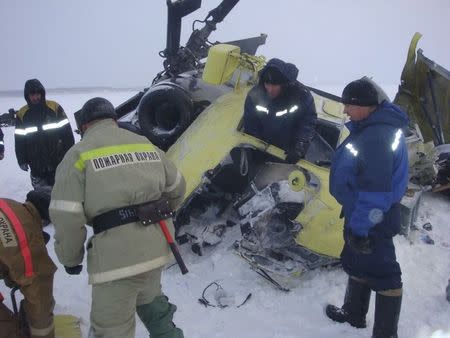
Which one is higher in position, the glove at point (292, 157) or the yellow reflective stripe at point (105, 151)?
the yellow reflective stripe at point (105, 151)

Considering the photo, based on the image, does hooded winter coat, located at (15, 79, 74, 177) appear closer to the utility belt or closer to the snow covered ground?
the snow covered ground

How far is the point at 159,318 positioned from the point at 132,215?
0.75 metres

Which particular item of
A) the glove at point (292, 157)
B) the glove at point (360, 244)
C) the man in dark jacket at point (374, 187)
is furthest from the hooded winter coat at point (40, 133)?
the glove at point (360, 244)

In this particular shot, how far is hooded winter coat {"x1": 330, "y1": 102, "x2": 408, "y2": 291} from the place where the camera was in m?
2.60

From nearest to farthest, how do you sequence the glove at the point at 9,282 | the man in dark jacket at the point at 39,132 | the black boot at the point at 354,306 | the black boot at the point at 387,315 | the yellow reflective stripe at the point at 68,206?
the yellow reflective stripe at the point at 68,206 < the glove at the point at 9,282 < the black boot at the point at 387,315 < the black boot at the point at 354,306 < the man in dark jacket at the point at 39,132

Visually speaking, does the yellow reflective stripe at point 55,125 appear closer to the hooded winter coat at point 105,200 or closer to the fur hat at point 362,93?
the hooded winter coat at point 105,200

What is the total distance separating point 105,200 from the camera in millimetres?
2332

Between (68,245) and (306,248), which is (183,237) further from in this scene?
(68,245)

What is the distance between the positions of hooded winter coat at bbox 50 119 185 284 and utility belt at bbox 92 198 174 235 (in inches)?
1.0

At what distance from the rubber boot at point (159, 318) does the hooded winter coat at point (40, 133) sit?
284 cm

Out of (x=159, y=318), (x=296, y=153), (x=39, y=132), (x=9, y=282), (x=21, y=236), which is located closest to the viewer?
(x=21, y=236)

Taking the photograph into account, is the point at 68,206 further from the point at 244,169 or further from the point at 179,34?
the point at 179,34

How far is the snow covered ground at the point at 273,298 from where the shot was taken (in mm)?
3260

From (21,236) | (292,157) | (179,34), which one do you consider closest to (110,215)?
(21,236)
